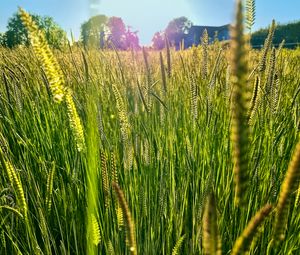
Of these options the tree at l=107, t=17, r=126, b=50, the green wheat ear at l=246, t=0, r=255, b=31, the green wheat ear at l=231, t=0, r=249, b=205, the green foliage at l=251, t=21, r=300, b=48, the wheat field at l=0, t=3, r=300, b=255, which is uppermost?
the green foliage at l=251, t=21, r=300, b=48

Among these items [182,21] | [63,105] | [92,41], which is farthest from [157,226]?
[182,21]

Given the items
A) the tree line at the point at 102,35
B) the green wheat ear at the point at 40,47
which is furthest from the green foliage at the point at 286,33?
the green wheat ear at the point at 40,47

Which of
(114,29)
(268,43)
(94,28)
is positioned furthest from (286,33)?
(94,28)

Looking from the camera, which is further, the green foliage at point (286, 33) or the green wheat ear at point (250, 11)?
the green foliage at point (286, 33)

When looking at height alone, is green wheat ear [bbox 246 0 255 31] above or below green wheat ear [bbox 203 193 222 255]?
above

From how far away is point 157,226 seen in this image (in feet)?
3.79

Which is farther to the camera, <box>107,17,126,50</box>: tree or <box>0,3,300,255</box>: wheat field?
<box>107,17,126,50</box>: tree

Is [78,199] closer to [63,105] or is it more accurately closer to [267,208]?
[63,105]

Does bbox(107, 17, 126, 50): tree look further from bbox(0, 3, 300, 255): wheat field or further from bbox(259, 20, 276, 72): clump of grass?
bbox(259, 20, 276, 72): clump of grass

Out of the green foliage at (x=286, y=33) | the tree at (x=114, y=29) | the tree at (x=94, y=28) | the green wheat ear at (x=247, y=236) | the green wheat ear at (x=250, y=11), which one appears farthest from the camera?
the green foliage at (x=286, y=33)

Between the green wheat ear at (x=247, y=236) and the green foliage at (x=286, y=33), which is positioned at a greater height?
the green foliage at (x=286, y=33)

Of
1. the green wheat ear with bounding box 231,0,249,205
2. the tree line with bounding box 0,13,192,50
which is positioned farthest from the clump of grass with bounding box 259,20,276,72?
the green wheat ear with bounding box 231,0,249,205

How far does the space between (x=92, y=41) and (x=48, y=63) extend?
1.15 metres

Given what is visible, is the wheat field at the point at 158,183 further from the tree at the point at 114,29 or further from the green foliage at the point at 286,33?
the green foliage at the point at 286,33
